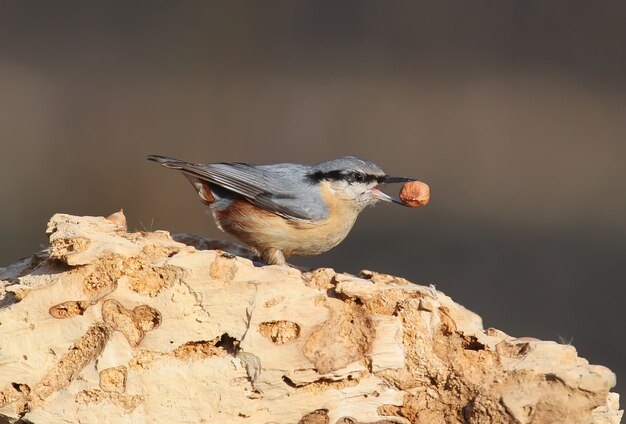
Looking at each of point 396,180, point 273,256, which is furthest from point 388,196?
point 273,256

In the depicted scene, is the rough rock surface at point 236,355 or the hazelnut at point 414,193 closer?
the rough rock surface at point 236,355

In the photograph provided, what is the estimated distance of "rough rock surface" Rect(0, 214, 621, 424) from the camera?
2.66 metres

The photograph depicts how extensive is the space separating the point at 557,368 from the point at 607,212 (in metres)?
5.00

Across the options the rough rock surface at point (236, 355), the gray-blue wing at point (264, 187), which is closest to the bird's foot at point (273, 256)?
the gray-blue wing at point (264, 187)

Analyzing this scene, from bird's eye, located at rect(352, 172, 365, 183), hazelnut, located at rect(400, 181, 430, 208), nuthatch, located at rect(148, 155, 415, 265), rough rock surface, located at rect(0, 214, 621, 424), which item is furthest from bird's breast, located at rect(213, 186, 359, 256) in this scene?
rough rock surface, located at rect(0, 214, 621, 424)

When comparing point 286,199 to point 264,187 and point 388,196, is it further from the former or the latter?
point 388,196

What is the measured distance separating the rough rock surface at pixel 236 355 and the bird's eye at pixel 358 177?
55.0 inches

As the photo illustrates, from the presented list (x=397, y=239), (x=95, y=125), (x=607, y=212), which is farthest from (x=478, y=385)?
(x=95, y=125)

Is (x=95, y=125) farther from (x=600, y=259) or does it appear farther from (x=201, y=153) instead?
(x=600, y=259)

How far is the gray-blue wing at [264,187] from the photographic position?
404cm

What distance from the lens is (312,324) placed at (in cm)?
273

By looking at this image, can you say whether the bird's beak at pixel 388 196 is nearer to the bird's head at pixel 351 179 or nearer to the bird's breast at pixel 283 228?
the bird's head at pixel 351 179

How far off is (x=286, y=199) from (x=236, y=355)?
4.88ft

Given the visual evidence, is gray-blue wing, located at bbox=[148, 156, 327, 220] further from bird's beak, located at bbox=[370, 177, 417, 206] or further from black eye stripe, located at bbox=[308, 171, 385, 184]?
bird's beak, located at bbox=[370, 177, 417, 206]
